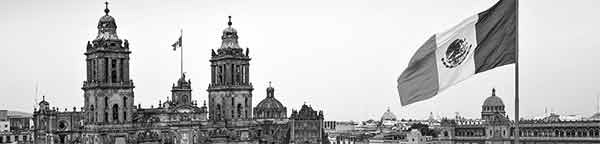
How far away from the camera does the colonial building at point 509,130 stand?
114m

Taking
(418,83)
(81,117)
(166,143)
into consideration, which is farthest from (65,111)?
(418,83)

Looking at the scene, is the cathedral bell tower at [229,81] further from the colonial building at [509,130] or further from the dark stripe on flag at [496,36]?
the dark stripe on flag at [496,36]

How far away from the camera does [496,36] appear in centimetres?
1939

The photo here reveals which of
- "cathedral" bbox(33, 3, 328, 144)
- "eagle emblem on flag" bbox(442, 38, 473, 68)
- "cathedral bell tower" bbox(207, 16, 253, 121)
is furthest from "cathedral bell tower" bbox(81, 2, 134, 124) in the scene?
"eagle emblem on flag" bbox(442, 38, 473, 68)

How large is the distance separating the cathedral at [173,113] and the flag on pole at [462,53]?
221ft

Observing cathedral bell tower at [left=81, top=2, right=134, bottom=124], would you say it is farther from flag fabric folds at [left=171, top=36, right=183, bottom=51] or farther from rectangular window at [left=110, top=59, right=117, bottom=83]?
flag fabric folds at [left=171, top=36, right=183, bottom=51]

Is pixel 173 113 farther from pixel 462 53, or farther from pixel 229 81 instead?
pixel 462 53

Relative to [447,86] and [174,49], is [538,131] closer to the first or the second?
[174,49]

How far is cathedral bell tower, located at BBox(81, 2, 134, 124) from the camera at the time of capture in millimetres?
85688

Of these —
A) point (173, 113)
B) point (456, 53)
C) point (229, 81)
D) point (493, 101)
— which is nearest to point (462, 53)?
point (456, 53)

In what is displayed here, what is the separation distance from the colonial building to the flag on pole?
95.6m

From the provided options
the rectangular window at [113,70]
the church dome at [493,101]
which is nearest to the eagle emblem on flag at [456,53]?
the rectangular window at [113,70]

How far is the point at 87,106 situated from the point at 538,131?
184ft

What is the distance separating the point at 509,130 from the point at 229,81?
116 feet
